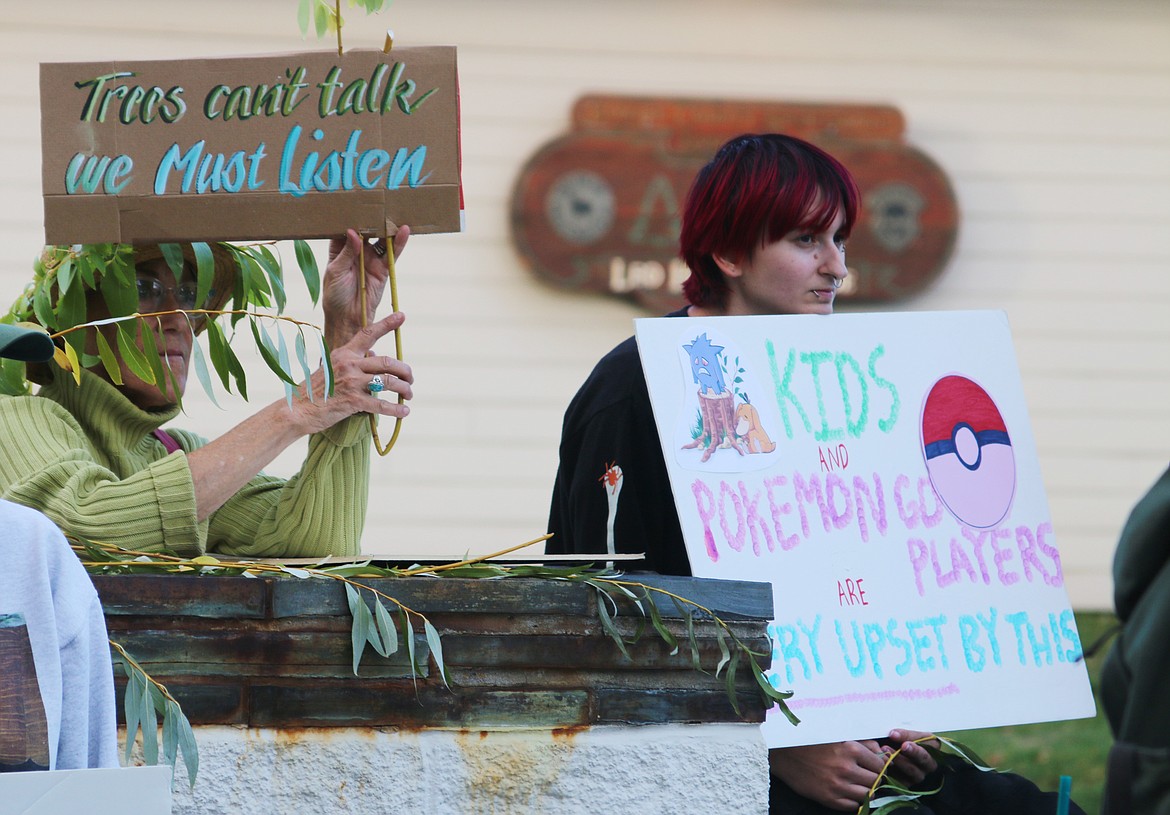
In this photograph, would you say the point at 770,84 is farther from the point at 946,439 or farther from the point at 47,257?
the point at 47,257

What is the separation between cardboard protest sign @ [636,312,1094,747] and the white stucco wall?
35 centimetres

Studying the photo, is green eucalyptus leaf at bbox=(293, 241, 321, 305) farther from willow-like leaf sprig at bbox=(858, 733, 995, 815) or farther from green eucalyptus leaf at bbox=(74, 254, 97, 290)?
willow-like leaf sprig at bbox=(858, 733, 995, 815)

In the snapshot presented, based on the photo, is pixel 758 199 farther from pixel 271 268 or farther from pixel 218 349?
pixel 218 349

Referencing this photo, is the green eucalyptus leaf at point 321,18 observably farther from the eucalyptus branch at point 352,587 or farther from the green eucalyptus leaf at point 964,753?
the green eucalyptus leaf at point 964,753

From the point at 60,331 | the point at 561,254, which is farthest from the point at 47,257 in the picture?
the point at 561,254

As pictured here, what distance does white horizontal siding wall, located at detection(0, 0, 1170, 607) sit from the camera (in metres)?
5.63

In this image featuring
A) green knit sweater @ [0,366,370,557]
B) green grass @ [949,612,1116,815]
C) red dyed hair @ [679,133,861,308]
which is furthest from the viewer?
green grass @ [949,612,1116,815]

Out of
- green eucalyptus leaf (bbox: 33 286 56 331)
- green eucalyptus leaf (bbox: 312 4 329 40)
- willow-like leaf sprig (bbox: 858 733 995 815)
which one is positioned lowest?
willow-like leaf sprig (bbox: 858 733 995 815)

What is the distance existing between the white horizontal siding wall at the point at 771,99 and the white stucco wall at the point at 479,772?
3.57 metres

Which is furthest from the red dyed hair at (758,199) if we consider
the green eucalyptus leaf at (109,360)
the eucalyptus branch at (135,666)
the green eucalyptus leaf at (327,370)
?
the eucalyptus branch at (135,666)

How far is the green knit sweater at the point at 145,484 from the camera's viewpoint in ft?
7.16

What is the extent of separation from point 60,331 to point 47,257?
0.29 m

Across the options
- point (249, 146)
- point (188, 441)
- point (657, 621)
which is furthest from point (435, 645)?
point (188, 441)

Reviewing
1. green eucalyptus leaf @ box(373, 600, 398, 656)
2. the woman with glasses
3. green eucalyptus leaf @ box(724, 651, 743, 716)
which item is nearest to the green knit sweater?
the woman with glasses
